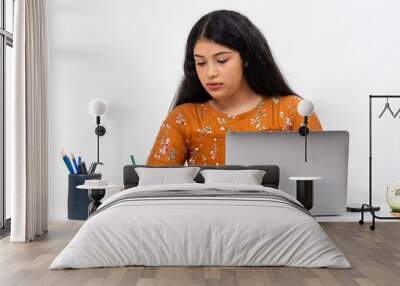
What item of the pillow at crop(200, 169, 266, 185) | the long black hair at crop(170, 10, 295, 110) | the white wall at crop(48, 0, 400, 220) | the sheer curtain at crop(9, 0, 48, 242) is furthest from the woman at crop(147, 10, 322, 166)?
the sheer curtain at crop(9, 0, 48, 242)

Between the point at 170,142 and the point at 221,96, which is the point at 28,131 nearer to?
the point at 170,142

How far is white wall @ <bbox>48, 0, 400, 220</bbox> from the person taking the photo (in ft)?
21.1

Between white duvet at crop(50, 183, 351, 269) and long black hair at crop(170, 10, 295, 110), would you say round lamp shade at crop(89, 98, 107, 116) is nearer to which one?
long black hair at crop(170, 10, 295, 110)

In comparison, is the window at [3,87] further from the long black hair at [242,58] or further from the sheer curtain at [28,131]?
the long black hair at [242,58]

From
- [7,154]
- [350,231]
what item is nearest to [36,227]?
[7,154]

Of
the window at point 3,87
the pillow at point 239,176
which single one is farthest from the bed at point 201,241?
the window at point 3,87

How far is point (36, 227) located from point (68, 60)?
191 centimetres

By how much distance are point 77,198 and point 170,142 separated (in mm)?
1085

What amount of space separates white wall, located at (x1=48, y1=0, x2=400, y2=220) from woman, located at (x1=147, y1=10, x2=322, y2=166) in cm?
13

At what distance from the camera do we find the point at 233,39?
6180 millimetres

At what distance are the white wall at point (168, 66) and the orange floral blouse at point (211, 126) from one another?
0.71 feet

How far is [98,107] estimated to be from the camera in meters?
6.36

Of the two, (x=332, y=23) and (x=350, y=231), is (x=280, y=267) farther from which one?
(x=332, y=23)

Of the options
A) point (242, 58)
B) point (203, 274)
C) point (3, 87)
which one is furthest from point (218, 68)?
point (203, 274)
